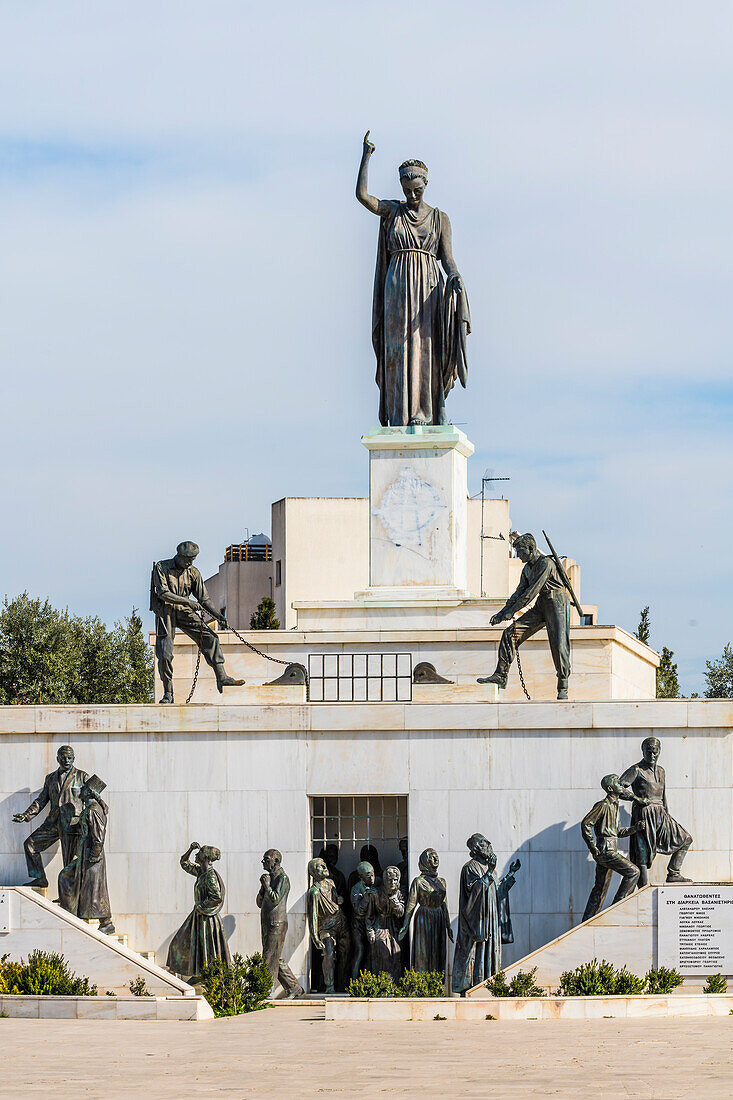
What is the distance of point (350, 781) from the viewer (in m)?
23.5

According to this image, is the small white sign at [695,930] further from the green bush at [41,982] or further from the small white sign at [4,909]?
the small white sign at [4,909]

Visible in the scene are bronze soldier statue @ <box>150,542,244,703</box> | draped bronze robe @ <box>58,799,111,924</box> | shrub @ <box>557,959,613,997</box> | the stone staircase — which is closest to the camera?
shrub @ <box>557,959,613,997</box>

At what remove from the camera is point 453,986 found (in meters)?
21.7

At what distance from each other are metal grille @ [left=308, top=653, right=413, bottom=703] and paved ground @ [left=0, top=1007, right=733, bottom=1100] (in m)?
5.22

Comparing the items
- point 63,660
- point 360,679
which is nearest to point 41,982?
point 360,679

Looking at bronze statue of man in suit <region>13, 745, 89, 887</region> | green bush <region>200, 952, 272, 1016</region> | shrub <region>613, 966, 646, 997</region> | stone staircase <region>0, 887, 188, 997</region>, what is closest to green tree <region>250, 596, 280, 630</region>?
bronze statue of man in suit <region>13, 745, 89, 887</region>

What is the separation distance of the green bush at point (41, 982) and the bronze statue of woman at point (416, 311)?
35.5 feet

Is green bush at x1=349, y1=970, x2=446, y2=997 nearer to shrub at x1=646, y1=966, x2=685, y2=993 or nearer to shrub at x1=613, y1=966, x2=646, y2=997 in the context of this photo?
shrub at x1=613, y1=966, x2=646, y2=997

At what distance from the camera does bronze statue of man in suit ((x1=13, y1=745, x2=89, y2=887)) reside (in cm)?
2300

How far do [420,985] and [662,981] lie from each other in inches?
107

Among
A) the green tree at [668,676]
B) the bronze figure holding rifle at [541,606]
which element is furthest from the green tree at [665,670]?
the bronze figure holding rifle at [541,606]

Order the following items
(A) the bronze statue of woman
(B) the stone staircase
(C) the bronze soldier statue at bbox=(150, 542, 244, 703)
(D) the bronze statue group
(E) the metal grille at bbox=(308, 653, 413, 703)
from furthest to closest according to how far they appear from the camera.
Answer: (A) the bronze statue of woman < (E) the metal grille at bbox=(308, 653, 413, 703) < (C) the bronze soldier statue at bbox=(150, 542, 244, 703) < (D) the bronze statue group < (B) the stone staircase

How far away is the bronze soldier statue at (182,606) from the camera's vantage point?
24342 millimetres

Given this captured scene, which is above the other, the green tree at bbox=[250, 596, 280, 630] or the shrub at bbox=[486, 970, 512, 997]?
the green tree at bbox=[250, 596, 280, 630]
